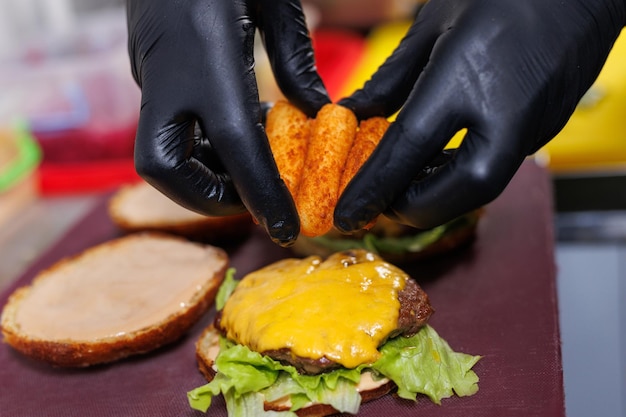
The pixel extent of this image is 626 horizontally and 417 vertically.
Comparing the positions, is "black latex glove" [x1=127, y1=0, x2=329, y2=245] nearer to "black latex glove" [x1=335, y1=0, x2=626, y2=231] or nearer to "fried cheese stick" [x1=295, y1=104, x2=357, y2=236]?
"fried cheese stick" [x1=295, y1=104, x2=357, y2=236]

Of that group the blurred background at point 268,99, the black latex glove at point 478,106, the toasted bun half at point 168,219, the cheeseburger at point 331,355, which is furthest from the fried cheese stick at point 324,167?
the blurred background at point 268,99

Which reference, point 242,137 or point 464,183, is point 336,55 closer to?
point 242,137

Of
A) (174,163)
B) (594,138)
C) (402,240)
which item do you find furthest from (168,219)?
(594,138)

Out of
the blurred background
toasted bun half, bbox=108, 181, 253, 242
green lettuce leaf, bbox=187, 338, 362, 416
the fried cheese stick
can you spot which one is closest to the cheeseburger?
green lettuce leaf, bbox=187, 338, 362, 416

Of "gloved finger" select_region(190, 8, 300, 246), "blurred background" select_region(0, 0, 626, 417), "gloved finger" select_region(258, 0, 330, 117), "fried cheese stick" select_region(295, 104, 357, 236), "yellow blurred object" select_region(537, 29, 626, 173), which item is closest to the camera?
"gloved finger" select_region(190, 8, 300, 246)

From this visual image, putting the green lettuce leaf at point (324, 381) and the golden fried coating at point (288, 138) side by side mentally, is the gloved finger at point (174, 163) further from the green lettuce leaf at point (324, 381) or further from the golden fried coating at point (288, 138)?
the green lettuce leaf at point (324, 381)
